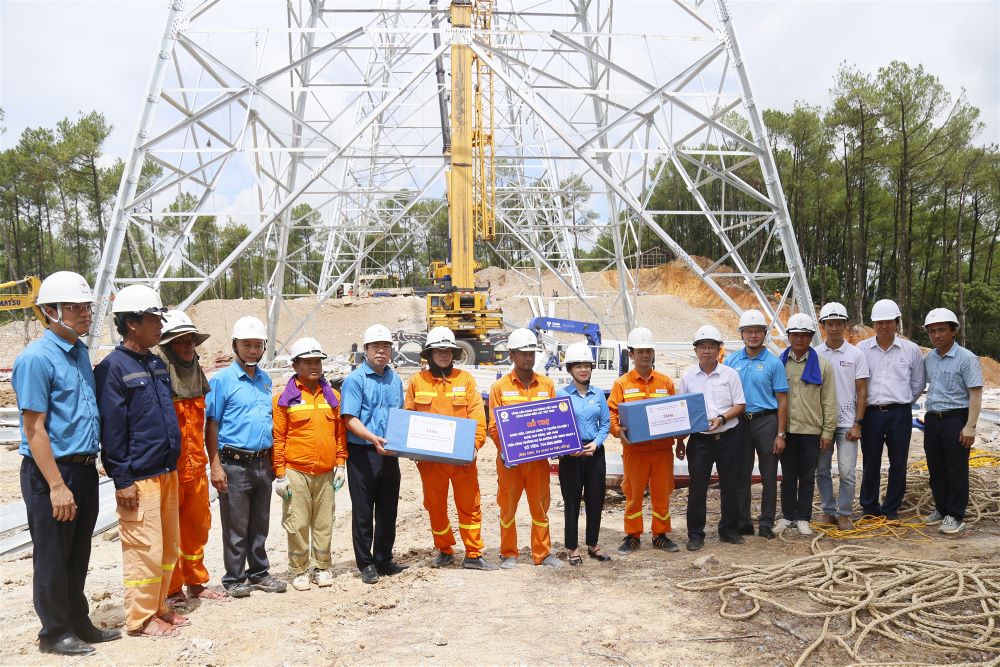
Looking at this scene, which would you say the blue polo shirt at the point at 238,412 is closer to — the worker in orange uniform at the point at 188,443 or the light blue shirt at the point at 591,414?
the worker in orange uniform at the point at 188,443

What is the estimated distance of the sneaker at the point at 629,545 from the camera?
5551 millimetres

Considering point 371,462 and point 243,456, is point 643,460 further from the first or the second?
point 243,456

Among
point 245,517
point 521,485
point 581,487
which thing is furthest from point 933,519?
point 245,517

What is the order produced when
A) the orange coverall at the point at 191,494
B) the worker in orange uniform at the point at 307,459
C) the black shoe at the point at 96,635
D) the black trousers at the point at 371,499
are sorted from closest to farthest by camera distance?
the black shoe at the point at 96,635, the orange coverall at the point at 191,494, the worker in orange uniform at the point at 307,459, the black trousers at the point at 371,499

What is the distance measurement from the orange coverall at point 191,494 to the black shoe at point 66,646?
65cm

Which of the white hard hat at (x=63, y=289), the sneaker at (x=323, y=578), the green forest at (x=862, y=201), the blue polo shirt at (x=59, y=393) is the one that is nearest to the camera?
the blue polo shirt at (x=59, y=393)

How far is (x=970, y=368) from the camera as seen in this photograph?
560 centimetres

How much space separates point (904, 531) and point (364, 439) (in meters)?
4.39

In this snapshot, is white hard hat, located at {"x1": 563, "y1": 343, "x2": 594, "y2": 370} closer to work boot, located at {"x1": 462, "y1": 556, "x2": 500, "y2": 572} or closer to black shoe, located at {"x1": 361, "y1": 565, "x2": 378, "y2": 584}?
work boot, located at {"x1": 462, "y1": 556, "x2": 500, "y2": 572}

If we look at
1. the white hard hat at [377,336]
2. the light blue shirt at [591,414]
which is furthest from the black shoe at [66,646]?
the light blue shirt at [591,414]

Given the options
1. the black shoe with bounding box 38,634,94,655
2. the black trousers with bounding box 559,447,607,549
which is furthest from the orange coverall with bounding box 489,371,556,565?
the black shoe with bounding box 38,634,94,655

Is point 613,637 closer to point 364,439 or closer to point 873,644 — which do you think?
point 873,644

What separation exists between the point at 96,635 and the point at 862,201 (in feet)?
102

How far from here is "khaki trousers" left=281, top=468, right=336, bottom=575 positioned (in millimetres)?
4746
